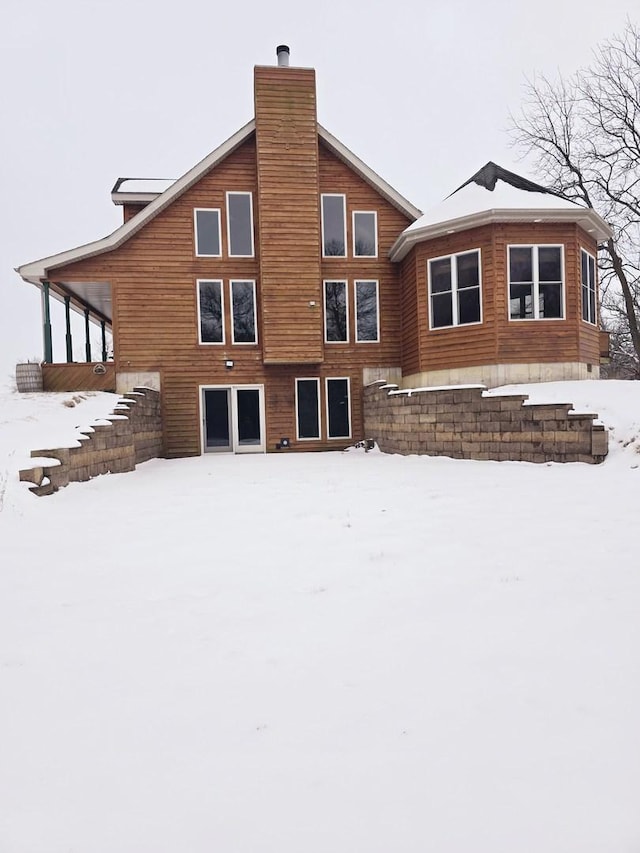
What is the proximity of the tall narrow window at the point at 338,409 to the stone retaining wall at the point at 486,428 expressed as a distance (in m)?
2.48

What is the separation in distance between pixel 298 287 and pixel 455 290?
4.29m

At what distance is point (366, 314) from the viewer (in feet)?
51.6

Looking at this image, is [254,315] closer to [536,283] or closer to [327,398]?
[327,398]

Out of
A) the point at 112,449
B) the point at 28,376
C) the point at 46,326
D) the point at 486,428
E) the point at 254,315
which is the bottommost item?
the point at 112,449

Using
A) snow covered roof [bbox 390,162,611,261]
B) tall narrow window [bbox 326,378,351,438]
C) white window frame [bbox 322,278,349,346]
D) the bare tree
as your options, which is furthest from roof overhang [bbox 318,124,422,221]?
the bare tree

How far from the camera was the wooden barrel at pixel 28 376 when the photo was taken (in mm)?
13281

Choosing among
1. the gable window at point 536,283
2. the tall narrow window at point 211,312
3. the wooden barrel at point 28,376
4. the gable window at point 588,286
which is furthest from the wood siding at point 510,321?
the wooden barrel at point 28,376

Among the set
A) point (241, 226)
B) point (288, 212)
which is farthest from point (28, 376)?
point (288, 212)

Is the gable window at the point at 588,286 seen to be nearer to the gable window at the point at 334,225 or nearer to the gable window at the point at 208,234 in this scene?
the gable window at the point at 334,225

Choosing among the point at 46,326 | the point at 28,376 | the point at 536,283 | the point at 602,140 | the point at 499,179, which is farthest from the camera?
the point at 602,140

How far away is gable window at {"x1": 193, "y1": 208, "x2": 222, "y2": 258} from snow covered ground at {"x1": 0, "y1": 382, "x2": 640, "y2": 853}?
Answer: 1104 centimetres

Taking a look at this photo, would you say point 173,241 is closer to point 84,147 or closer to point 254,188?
point 254,188

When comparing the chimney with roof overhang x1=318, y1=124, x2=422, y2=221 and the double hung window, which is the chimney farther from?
the double hung window

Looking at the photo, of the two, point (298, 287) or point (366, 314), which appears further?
point (366, 314)
